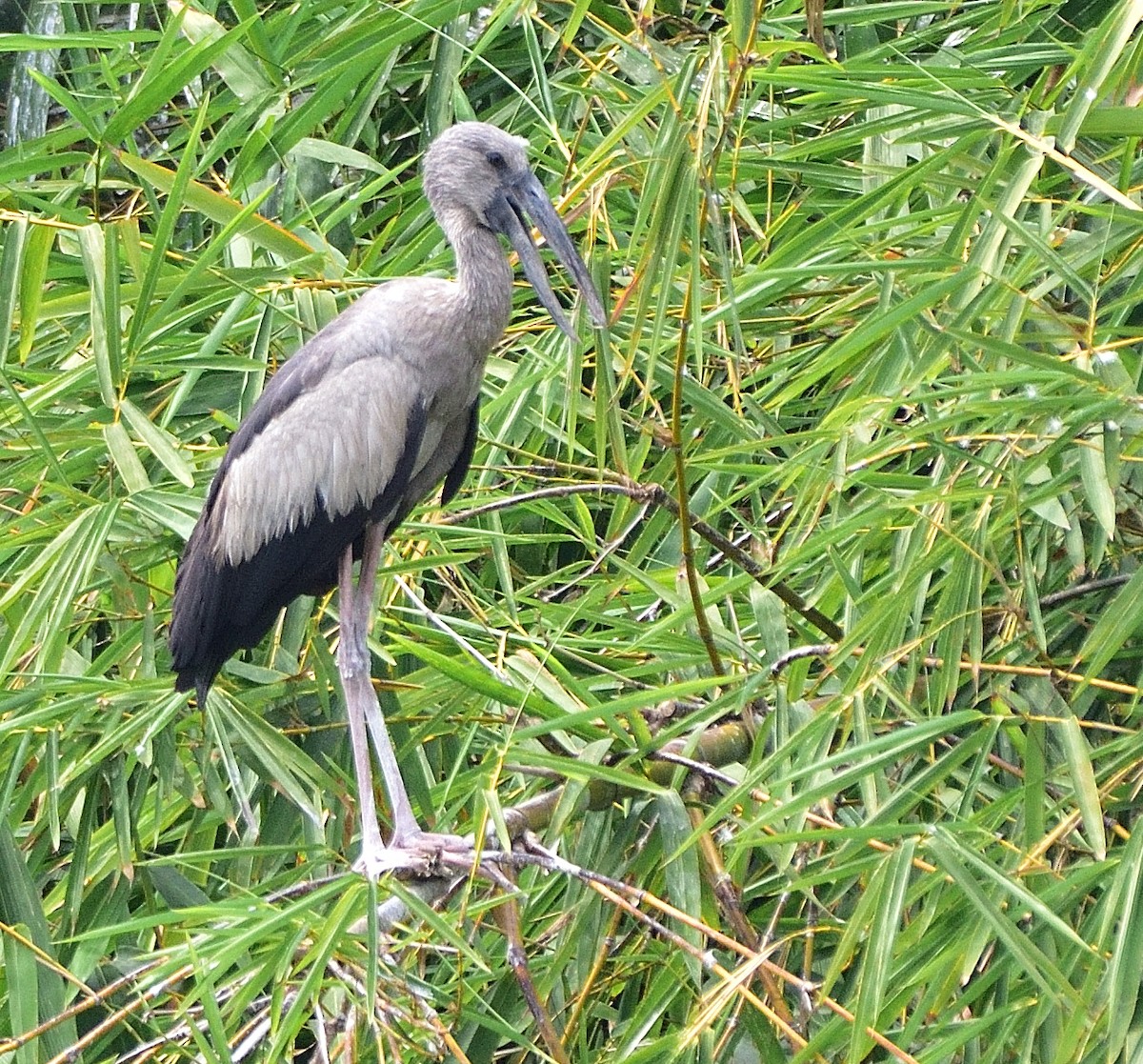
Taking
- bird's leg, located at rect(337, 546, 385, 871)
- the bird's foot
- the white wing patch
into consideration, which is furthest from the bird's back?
the bird's foot

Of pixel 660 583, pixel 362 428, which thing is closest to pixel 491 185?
pixel 362 428

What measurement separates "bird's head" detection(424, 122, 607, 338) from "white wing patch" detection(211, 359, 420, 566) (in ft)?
1.11

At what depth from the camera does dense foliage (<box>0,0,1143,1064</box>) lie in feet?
8.09

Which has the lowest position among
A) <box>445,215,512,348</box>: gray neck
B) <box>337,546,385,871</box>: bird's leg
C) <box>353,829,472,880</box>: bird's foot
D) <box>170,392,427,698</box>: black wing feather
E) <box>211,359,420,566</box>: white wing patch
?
<box>353,829,472,880</box>: bird's foot

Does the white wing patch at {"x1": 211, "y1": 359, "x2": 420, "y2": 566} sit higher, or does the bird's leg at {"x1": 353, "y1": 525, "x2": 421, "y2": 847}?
the white wing patch at {"x1": 211, "y1": 359, "x2": 420, "y2": 566}

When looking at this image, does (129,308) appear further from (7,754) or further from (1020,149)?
(1020,149)

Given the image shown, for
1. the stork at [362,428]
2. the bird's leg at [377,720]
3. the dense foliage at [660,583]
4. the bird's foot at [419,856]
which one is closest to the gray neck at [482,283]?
the stork at [362,428]

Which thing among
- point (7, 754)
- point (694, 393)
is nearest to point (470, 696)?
point (694, 393)

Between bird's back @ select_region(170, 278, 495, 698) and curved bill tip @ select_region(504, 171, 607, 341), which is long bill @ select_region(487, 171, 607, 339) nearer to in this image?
curved bill tip @ select_region(504, 171, 607, 341)

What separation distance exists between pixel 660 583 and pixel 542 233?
0.70m

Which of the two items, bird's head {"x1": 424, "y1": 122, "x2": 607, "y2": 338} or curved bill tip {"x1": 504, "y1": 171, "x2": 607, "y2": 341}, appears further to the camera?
bird's head {"x1": 424, "y1": 122, "x2": 607, "y2": 338}

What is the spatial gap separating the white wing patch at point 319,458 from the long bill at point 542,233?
0.32 metres

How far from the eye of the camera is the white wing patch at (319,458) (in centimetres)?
320

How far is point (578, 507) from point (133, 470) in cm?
82
